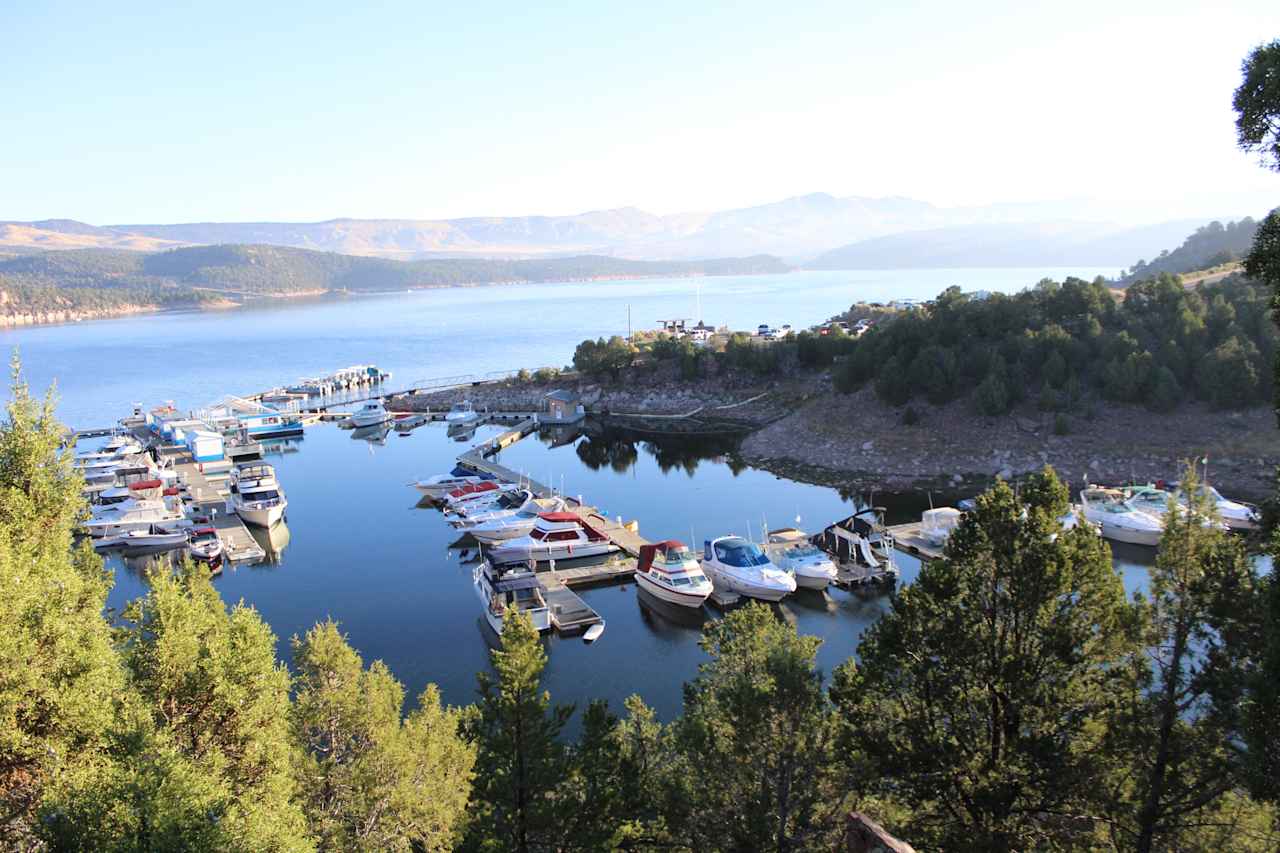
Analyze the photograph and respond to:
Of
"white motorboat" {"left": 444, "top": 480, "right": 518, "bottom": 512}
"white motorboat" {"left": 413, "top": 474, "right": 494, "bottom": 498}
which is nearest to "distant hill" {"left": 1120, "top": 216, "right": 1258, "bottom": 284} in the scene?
"white motorboat" {"left": 444, "top": 480, "right": 518, "bottom": 512}

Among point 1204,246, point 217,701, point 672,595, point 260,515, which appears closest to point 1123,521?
point 672,595

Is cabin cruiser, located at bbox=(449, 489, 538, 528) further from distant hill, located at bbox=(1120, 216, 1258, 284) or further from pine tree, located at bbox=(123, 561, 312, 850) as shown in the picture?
distant hill, located at bbox=(1120, 216, 1258, 284)

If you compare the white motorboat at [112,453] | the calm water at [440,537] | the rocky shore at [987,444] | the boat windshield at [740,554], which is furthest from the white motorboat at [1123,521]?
the white motorboat at [112,453]

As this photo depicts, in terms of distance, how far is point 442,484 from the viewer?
3938cm

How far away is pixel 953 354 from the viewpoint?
147 ft

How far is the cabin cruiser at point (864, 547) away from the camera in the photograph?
88.4ft

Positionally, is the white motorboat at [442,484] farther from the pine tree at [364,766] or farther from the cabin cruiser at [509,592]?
the pine tree at [364,766]

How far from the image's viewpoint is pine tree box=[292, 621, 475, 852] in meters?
10.4

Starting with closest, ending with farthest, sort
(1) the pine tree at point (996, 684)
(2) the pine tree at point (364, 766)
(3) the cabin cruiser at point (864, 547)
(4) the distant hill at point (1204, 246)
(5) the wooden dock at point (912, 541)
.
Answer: (1) the pine tree at point (996, 684), (2) the pine tree at point (364, 766), (3) the cabin cruiser at point (864, 547), (5) the wooden dock at point (912, 541), (4) the distant hill at point (1204, 246)

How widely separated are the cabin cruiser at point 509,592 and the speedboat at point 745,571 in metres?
5.62

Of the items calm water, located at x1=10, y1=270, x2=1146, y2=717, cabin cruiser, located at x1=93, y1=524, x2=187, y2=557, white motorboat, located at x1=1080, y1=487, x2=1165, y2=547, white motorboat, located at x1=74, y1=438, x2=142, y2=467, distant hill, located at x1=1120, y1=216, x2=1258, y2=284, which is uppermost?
distant hill, located at x1=1120, y1=216, x2=1258, y2=284

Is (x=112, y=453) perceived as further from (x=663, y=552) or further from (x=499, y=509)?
(x=663, y=552)

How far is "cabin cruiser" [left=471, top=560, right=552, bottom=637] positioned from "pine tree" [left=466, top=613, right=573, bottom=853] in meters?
12.4

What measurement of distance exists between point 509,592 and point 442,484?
53.3 feet
